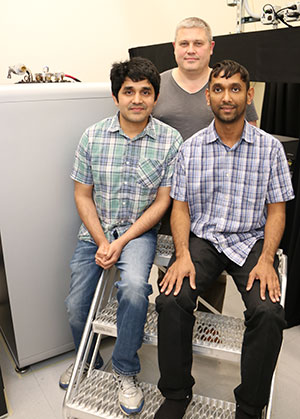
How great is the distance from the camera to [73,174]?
1.59 metres

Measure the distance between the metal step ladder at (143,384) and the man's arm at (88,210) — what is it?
0.16m

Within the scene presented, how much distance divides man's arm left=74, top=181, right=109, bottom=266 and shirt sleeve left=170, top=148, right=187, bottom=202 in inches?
12.8

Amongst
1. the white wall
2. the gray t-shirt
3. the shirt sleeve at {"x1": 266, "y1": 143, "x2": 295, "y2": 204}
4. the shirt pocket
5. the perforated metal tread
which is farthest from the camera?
the white wall

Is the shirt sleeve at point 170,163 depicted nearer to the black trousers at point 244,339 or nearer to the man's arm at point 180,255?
the man's arm at point 180,255

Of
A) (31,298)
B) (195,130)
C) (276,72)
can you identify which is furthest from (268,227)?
(31,298)

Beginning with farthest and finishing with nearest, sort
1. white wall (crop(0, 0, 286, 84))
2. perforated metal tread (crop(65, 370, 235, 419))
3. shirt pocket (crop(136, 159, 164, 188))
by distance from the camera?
white wall (crop(0, 0, 286, 84)), shirt pocket (crop(136, 159, 164, 188)), perforated metal tread (crop(65, 370, 235, 419))

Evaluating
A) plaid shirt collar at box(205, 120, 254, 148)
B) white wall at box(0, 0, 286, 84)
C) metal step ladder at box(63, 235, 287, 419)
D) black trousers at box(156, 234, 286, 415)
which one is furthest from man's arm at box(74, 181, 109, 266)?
white wall at box(0, 0, 286, 84)

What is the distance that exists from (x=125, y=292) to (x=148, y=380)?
589 mm

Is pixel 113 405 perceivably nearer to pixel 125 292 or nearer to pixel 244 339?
pixel 125 292

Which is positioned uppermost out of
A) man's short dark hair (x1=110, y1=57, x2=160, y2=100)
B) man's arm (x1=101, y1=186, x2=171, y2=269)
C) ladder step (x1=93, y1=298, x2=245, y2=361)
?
man's short dark hair (x1=110, y1=57, x2=160, y2=100)

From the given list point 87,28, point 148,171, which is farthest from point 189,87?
point 87,28

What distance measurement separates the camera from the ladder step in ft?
4.28

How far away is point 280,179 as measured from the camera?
141 cm

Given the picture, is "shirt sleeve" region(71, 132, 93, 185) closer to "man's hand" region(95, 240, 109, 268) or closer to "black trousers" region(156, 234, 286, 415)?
"man's hand" region(95, 240, 109, 268)
